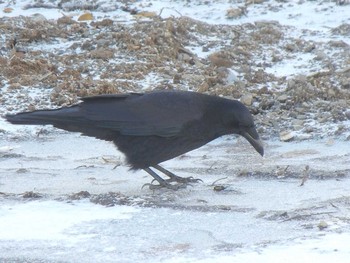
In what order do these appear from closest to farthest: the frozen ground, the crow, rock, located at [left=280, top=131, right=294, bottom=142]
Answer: the frozen ground → the crow → rock, located at [left=280, top=131, right=294, bottom=142]

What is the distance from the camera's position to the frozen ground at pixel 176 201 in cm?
500

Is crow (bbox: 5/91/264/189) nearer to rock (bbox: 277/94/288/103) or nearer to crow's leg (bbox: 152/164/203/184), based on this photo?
crow's leg (bbox: 152/164/203/184)

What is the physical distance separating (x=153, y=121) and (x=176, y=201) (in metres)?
0.70

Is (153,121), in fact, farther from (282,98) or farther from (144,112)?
(282,98)

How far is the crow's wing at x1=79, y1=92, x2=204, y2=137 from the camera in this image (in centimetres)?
659

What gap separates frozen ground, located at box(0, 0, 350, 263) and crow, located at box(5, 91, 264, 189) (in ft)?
0.87

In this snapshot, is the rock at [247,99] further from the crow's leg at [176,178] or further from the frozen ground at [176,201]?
the crow's leg at [176,178]

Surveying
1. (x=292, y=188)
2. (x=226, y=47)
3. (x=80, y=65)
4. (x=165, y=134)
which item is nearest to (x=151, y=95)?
(x=165, y=134)

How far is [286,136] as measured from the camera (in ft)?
25.9

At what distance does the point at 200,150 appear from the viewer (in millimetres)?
7797

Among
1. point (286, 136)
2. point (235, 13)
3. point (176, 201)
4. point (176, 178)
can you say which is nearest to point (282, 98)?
point (286, 136)

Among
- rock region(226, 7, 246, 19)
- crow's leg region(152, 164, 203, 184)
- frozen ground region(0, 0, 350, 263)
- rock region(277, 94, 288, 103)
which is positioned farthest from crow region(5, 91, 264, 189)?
rock region(226, 7, 246, 19)

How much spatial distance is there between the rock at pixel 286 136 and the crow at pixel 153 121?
1.15 meters

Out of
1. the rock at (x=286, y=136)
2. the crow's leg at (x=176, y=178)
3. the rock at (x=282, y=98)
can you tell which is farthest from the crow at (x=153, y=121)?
the rock at (x=282, y=98)
